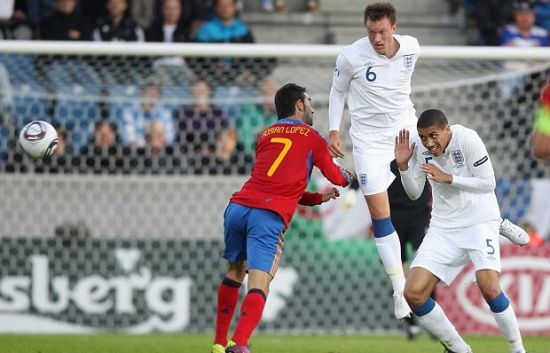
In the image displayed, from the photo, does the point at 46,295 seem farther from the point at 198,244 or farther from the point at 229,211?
the point at 229,211

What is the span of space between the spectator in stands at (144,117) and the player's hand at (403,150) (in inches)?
220

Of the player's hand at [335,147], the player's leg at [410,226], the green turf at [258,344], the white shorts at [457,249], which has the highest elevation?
the player's hand at [335,147]

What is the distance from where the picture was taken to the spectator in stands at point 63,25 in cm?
1532

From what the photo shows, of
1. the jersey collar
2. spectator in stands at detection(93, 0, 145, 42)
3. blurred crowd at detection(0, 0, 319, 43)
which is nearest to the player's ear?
the jersey collar

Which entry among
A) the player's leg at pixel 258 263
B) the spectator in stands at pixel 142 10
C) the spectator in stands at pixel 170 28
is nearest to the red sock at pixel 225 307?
the player's leg at pixel 258 263

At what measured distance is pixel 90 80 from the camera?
47.5 feet

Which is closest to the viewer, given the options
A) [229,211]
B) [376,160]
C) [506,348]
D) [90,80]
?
[229,211]

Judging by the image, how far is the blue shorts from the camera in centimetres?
836

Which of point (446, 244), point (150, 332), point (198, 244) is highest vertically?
point (446, 244)

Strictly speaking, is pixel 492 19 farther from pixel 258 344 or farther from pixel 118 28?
pixel 258 344

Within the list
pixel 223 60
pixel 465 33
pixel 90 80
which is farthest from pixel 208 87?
pixel 465 33

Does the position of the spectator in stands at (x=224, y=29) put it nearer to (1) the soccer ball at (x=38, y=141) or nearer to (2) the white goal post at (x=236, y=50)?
(2) the white goal post at (x=236, y=50)

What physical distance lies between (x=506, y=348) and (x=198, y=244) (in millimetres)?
4029

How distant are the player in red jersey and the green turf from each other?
1890mm
